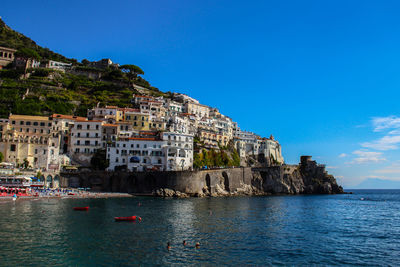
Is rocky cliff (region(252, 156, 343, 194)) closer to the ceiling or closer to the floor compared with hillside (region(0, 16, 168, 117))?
closer to the floor

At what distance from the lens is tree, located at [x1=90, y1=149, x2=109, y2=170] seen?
73625mm

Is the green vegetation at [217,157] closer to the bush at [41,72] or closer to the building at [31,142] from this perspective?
the building at [31,142]

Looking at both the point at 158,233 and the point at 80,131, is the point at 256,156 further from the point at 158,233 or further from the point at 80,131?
the point at 158,233

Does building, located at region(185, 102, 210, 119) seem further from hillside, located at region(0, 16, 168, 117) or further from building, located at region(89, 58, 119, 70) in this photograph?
building, located at region(89, 58, 119, 70)

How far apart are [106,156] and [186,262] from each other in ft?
192

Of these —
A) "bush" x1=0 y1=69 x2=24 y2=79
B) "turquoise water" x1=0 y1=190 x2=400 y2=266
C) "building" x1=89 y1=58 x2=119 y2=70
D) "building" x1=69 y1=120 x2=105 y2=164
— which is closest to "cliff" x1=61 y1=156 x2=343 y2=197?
"building" x1=69 y1=120 x2=105 y2=164

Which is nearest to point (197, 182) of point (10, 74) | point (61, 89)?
point (61, 89)

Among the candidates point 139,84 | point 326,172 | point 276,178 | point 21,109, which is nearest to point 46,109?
point 21,109

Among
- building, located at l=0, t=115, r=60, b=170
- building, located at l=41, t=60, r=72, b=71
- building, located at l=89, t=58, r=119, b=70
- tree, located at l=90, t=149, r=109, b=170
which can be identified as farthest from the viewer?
building, located at l=89, t=58, r=119, b=70

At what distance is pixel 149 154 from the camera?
7644 cm

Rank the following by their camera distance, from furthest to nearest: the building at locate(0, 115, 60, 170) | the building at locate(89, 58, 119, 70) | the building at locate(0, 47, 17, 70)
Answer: the building at locate(89, 58, 119, 70), the building at locate(0, 47, 17, 70), the building at locate(0, 115, 60, 170)

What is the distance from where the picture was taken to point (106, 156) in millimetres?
74875

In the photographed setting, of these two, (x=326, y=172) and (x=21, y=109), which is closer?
(x=21, y=109)

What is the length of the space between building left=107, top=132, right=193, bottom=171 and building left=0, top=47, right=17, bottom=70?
65.2 meters
